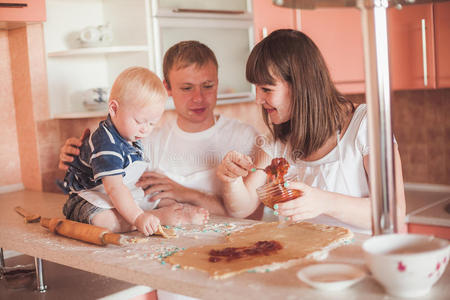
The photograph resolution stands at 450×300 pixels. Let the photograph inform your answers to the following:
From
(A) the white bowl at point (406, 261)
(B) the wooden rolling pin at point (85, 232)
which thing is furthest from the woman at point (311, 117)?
(A) the white bowl at point (406, 261)

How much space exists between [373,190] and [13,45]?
1877 mm

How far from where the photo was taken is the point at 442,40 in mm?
2174

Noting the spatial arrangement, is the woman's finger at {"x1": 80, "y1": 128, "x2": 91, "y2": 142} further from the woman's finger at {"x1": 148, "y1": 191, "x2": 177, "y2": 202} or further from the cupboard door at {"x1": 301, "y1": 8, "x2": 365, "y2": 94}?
the cupboard door at {"x1": 301, "y1": 8, "x2": 365, "y2": 94}

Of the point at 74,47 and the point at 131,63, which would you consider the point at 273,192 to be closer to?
the point at 131,63

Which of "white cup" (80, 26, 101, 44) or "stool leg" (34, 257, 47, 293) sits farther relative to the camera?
"white cup" (80, 26, 101, 44)

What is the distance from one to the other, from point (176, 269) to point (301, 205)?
1.21 feet

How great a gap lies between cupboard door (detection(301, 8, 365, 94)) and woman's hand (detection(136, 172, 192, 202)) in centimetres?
107

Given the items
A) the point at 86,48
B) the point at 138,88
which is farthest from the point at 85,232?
the point at 86,48

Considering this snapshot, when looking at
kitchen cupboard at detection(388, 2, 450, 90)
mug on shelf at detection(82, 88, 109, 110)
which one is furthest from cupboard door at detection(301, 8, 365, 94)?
mug on shelf at detection(82, 88, 109, 110)

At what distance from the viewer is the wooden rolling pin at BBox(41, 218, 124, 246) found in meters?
1.18

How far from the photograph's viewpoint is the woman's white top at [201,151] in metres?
1.86

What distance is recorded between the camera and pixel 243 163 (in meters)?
1.40

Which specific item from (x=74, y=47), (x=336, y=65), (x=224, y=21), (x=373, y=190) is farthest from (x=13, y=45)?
(x=373, y=190)

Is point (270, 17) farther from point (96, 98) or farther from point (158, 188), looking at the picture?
point (158, 188)
